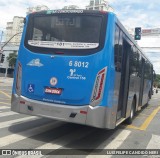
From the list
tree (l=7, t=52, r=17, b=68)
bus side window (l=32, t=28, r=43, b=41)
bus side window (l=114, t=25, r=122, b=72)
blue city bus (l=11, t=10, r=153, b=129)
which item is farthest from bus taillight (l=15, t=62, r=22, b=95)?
tree (l=7, t=52, r=17, b=68)

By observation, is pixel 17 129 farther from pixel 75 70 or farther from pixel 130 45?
pixel 130 45

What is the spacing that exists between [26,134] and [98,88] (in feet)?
7.88

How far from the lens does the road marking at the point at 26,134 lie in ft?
22.6

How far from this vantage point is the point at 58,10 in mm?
7582

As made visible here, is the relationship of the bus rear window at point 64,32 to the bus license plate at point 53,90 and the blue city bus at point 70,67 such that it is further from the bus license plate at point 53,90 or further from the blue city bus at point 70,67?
the bus license plate at point 53,90

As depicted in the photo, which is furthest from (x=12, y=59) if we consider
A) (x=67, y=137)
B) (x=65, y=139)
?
(x=65, y=139)

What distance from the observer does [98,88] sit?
22.4 feet

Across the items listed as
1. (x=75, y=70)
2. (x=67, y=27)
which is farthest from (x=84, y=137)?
(x=67, y=27)

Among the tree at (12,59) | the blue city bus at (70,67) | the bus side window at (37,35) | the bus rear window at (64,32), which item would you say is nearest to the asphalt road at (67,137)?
the blue city bus at (70,67)

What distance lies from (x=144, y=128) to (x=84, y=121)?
176 inches

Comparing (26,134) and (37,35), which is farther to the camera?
(26,134)

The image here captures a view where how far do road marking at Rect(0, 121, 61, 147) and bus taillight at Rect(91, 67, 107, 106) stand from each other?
2.05 metres

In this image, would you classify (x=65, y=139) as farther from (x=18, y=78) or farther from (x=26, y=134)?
(x=18, y=78)

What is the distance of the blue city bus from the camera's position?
6.83m
